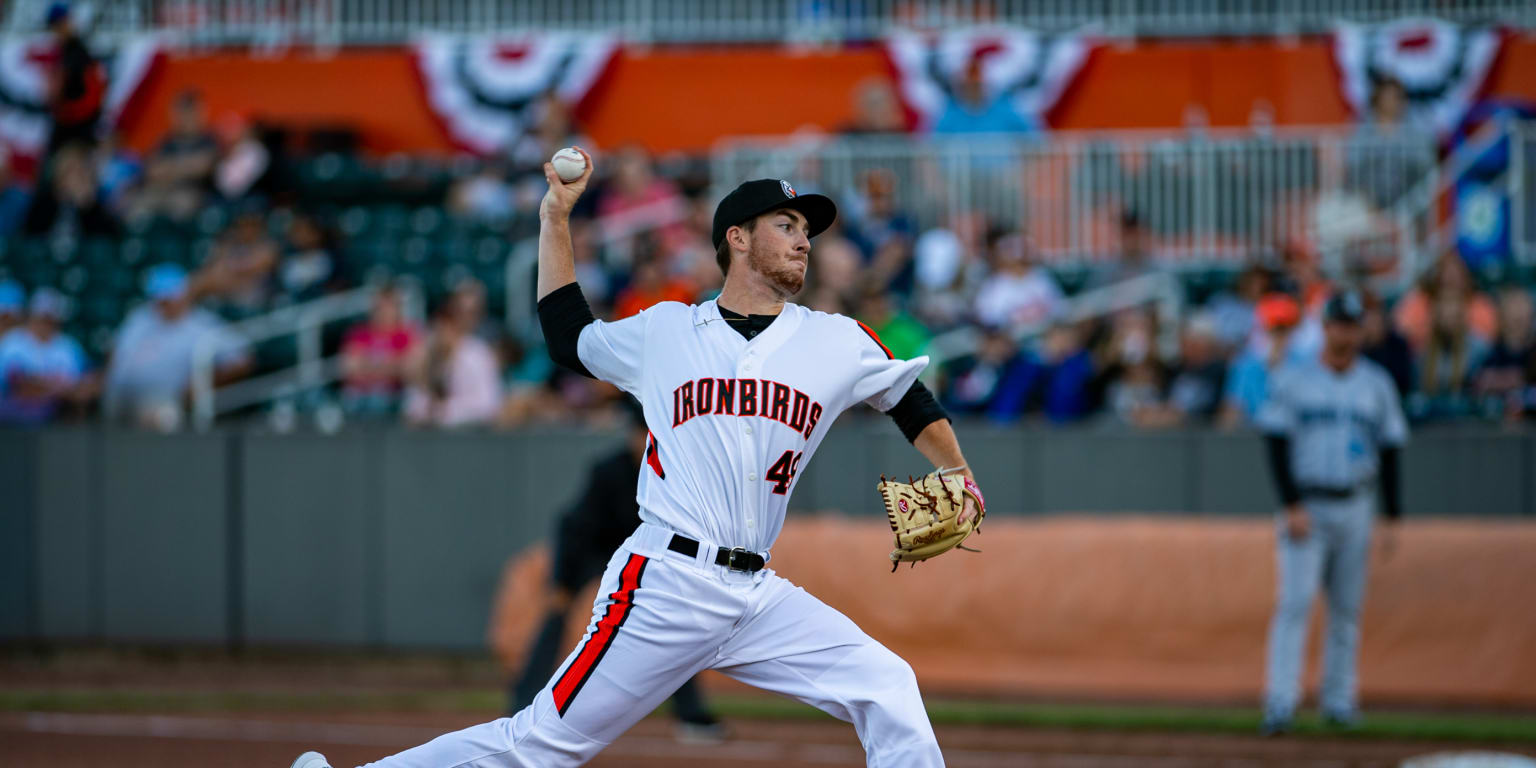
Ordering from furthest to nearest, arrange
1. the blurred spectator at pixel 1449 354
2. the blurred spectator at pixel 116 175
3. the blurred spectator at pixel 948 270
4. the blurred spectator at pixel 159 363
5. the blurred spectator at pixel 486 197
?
the blurred spectator at pixel 116 175, the blurred spectator at pixel 486 197, the blurred spectator at pixel 948 270, the blurred spectator at pixel 159 363, the blurred spectator at pixel 1449 354

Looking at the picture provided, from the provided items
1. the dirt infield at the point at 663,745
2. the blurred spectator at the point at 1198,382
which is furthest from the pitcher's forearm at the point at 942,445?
the blurred spectator at the point at 1198,382

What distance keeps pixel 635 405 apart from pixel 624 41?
37.9 feet

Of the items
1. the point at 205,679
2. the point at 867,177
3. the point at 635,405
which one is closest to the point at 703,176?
the point at 867,177

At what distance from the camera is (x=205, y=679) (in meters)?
12.3

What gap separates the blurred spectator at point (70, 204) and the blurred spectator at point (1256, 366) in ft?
34.8

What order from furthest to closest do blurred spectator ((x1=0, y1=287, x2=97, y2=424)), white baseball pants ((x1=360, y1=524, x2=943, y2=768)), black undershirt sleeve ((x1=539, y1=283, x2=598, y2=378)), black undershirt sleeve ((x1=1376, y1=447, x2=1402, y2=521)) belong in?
blurred spectator ((x1=0, y1=287, x2=97, y2=424))
black undershirt sleeve ((x1=1376, y1=447, x2=1402, y2=521))
black undershirt sleeve ((x1=539, y1=283, x2=598, y2=378))
white baseball pants ((x1=360, y1=524, x2=943, y2=768))

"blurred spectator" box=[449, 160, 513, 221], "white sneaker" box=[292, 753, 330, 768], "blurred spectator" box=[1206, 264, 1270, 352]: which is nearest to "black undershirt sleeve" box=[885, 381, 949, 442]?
"white sneaker" box=[292, 753, 330, 768]

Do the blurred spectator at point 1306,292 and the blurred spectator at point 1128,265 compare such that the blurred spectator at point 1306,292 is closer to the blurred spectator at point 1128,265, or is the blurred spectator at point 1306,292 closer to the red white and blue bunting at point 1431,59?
the blurred spectator at point 1128,265

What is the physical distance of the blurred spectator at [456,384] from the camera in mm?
12906

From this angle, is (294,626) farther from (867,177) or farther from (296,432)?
(867,177)

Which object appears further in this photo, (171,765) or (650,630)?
(171,765)

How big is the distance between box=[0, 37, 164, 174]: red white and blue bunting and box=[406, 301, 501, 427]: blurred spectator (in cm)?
843

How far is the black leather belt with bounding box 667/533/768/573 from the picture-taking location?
16.0 feet

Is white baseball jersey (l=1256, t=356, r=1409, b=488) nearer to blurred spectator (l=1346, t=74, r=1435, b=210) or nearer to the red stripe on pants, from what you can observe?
the red stripe on pants
